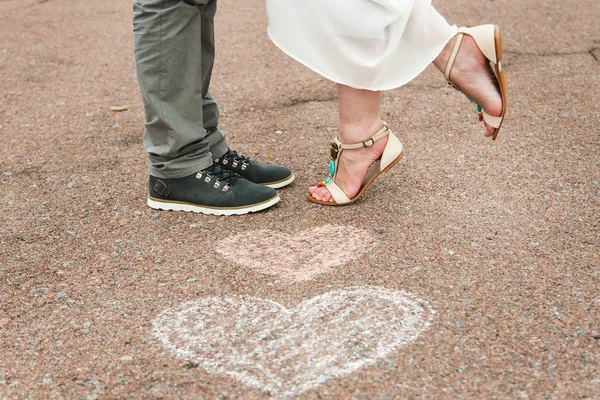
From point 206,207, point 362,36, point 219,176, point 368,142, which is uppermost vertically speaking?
point 362,36

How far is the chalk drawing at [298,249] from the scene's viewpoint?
233 centimetres

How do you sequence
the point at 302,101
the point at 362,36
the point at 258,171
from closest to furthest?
1. the point at 362,36
2. the point at 258,171
3. the point at 302,101

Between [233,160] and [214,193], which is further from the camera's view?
[233,160]

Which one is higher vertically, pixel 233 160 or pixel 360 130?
pixel 360 130

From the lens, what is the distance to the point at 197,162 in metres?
2.72

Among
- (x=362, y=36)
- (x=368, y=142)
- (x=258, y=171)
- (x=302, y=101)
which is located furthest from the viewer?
(x=302, y=101)

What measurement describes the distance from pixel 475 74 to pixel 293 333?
1195mm

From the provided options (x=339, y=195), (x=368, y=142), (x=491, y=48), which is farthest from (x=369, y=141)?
(x=491, y=48)

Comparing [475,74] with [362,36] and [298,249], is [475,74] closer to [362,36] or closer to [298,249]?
[362,36]

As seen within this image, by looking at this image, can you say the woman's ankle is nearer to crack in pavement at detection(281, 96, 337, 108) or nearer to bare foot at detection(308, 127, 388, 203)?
bare foot at detection(308, 127, 388, 203)

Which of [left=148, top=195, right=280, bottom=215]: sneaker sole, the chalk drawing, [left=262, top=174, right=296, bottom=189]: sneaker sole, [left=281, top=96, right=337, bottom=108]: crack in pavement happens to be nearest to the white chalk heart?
the chalk drawing

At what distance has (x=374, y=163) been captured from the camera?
2721 millimetres

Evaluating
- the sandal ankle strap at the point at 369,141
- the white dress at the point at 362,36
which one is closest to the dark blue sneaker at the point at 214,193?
the sandal ankle strap at the point at 369,141

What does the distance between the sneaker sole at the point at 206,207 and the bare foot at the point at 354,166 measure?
212 mm
